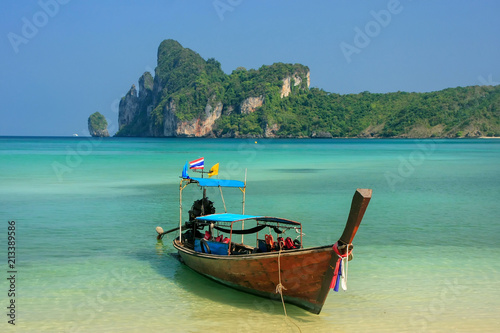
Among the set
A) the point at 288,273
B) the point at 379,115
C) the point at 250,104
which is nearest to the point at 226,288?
the point at 288,273

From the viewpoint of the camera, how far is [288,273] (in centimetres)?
892

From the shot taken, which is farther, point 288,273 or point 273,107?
point 273,107

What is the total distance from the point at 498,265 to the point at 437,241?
2.59m

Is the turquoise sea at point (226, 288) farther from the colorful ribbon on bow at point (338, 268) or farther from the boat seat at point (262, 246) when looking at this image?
the boat seat at point (262, 246)

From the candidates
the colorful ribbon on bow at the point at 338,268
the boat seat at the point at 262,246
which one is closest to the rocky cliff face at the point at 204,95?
the boat seat at the point at 262,246

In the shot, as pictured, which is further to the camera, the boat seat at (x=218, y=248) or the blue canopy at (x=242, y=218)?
the boat seat at (x=218, y=248)

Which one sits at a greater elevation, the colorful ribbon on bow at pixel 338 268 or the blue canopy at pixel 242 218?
the blue canopy at pixel 242 218

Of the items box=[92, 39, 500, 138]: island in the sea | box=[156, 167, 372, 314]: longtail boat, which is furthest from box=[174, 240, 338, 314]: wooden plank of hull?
box=[92, 39, 500, 138]: island in the sea

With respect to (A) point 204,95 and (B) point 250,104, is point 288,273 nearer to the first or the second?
(B) point 250,104

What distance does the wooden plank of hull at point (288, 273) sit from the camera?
849cm

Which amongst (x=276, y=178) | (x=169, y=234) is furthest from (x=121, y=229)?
(x=276, y=178)

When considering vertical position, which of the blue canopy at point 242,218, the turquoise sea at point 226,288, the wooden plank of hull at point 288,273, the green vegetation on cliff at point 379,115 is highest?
the green vegetation on cliff at point 379,115

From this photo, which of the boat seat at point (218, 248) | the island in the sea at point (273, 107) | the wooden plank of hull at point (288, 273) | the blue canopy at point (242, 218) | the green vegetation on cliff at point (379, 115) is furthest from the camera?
the island in the sea at point (273, 107)

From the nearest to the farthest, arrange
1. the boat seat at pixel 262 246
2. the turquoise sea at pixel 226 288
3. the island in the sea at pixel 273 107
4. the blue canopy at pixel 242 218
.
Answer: the turquoise sea at pixel 226 288 < the boat seat at pixel 262 246 < the blue canopy at pixel 242 218 < the island in the sea at pixel 273 107
